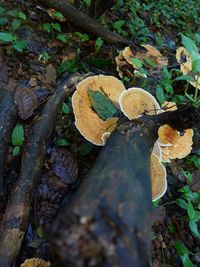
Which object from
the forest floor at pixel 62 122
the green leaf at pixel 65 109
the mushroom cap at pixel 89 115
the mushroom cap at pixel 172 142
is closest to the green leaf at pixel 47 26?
the forest floor at pixel 62 122

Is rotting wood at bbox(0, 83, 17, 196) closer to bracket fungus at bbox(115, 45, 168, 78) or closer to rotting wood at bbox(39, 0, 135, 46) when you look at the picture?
bracket fungus at bbox(115, 45, 168, 78)

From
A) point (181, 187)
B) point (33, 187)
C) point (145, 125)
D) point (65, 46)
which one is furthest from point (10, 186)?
point (65, 46)

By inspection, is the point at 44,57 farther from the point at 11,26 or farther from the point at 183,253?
the point at 183,253

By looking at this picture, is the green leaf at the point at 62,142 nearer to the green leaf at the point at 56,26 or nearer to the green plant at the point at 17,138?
the green plant at the point at 17,138

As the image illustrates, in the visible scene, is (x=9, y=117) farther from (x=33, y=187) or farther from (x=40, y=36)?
(x=40, y=36)

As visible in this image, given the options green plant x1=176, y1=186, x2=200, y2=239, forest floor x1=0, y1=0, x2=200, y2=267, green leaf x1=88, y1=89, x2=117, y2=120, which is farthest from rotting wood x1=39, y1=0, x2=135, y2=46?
green plant x1=176, y1=186, x2=200, y2=239

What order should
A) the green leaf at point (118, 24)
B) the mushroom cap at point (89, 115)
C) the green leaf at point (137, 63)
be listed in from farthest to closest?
the green leaf at point (118, 24) → the green leaf at point (137, 63) → the mushroom cap at point (89, 115)
